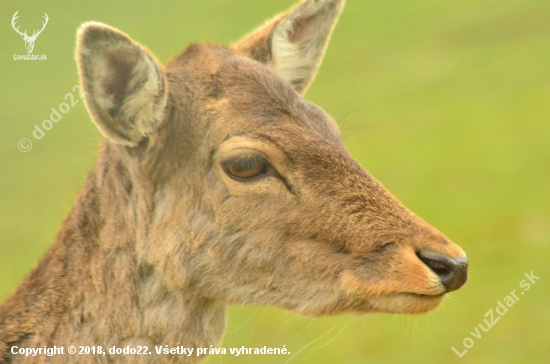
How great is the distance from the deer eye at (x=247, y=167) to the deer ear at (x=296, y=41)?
1461mm

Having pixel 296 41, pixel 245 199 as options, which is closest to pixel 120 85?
pixel 245 199

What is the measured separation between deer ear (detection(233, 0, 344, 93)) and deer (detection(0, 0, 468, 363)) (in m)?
1.12

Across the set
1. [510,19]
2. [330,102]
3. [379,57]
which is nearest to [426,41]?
[379,57]

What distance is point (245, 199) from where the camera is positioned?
5.33 metres

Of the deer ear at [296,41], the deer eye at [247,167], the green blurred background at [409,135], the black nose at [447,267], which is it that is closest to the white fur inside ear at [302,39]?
the deer ear at [296,41]

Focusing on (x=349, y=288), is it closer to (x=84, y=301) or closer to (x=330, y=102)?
(x=84, y=301)

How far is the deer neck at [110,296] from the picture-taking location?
17.5ft

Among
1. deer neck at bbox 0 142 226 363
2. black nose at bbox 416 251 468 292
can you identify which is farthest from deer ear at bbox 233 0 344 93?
black nose at bbox 416 251 468 292

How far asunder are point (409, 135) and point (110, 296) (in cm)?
2350

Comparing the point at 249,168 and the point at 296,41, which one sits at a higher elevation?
the point at 296,41

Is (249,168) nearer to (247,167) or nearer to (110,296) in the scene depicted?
(247,167)

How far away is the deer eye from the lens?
17.4 ft

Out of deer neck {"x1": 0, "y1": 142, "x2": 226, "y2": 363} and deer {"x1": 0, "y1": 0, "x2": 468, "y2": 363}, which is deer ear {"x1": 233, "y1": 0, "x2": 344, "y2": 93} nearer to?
deer {"x1": 0, "y1": 0, "x2": 468, "y2": 363}

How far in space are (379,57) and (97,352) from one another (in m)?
31.1
